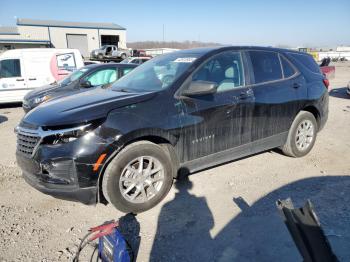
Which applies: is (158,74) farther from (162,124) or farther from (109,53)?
(109,53)

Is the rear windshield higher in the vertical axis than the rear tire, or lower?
higher

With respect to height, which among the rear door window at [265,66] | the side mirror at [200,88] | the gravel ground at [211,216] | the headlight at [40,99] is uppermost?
the rear door window at [265,66]

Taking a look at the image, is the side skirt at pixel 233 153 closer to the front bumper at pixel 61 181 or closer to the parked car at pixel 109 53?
the front bumper at pixel 61 181

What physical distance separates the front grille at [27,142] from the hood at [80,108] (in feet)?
0.43

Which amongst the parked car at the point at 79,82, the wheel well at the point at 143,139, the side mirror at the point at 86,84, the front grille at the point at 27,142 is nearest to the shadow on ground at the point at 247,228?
the wheel well at the point at 143,139

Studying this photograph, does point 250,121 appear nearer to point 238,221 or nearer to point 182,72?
point 182,72

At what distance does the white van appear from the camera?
1064 centimetres

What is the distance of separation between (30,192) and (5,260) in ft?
4.46

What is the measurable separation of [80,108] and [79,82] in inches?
211

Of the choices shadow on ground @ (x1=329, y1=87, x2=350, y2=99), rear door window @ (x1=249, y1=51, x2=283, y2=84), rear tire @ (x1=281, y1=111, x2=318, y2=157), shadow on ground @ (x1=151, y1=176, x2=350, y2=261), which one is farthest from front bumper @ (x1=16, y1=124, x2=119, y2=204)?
shadow on ground @ (x1=329, y1=87, x2=350, y2=99)

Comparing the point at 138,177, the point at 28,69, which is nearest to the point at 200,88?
the point at 138,177

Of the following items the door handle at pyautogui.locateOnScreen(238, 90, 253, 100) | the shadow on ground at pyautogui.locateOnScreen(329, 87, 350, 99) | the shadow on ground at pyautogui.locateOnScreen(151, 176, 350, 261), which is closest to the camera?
the shadow on ground at pyautogui.locateOnScreen(151, 176, 350, 261)

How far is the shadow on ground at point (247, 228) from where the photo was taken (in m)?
2.61

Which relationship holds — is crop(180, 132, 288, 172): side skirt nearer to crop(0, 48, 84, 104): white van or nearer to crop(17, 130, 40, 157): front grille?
crop(17, 130, 40, 157): front grille
